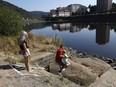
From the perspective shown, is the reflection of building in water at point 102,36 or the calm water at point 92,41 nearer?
the calm water at point 92,41

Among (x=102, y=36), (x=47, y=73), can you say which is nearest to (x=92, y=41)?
(x=102, y=36)

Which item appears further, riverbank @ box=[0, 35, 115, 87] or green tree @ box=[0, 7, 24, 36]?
green tree @ box=[0, 7, 24, 36]

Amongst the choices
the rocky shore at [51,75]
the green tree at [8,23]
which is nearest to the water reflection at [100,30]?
Result: the green tree at [8,23]

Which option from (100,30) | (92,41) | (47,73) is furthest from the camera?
(100,30)

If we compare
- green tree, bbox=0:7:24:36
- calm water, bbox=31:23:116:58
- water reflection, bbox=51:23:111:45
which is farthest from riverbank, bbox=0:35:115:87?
water reflection, bbox=51:23:111:45

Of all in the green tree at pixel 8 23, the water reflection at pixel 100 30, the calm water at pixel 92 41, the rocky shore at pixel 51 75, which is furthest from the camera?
the water reflection at pixel 100 30

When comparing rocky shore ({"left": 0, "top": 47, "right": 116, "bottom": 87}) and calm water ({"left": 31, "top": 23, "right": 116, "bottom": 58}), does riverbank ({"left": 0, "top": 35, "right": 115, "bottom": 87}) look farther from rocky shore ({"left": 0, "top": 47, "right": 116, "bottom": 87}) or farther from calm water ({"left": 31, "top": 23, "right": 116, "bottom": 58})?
calm water ({"left": 31, "top": 23, "right": 116, "bottom": 58})

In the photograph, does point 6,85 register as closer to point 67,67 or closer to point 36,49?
point 67,67

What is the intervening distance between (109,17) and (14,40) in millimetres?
114704

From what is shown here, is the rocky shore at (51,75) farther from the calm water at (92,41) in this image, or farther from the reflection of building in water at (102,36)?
the reflection of building in water at (102,36)

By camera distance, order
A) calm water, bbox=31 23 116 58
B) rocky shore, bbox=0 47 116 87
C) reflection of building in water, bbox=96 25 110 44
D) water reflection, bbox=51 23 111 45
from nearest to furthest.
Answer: rocky shore, bbox=0 47 116 87
calm water, bbox=31 23 116 58
reflection of building in water, bbox=96 25 110 44
water reflection, bbox=51 23 111 45

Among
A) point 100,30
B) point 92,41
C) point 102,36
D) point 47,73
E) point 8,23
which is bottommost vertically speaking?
point 100,30

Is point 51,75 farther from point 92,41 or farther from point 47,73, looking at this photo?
point 92,41

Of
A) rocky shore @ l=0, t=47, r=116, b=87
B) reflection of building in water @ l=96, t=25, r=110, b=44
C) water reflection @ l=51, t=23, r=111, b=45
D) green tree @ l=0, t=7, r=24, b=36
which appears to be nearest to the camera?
rocky shore @ l=0, t=47, r=116, b=87
